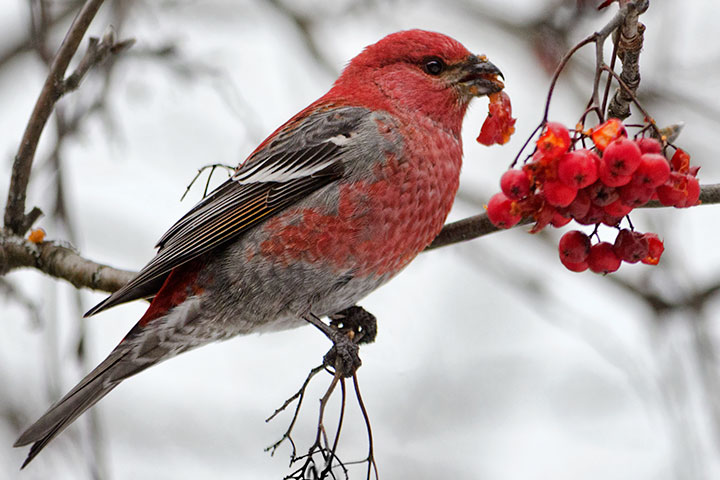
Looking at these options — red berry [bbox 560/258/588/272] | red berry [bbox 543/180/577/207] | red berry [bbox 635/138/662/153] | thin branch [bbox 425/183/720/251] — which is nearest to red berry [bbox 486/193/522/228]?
red berry [bbox 543/180/577/207]

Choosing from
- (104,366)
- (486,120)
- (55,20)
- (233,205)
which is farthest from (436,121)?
(55,20)

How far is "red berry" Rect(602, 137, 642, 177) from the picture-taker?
2.07 meters

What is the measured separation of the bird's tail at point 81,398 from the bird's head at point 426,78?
1.48m

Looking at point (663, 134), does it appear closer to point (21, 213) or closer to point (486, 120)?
point (486, 120)

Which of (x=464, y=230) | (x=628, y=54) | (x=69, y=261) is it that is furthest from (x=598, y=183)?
(x=69, y=261)

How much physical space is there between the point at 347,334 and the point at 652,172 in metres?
1.42

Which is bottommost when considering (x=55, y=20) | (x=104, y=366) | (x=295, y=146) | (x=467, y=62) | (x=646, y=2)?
(x=104, y=366)

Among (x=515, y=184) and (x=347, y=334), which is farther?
(x=347, y=334)

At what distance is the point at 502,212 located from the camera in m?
2.28

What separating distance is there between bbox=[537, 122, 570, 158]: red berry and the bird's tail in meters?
1.83

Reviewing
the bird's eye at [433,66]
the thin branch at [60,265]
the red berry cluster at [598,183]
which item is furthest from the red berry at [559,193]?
the thin branch at [60,265]

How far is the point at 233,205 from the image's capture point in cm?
332

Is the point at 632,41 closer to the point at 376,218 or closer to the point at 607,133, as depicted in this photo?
the point at 607,133

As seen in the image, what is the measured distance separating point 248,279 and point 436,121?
1017mm
